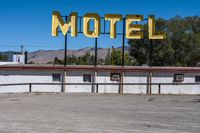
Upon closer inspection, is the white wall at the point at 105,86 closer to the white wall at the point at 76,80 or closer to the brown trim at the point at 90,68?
the brown trim at the point at 90,68

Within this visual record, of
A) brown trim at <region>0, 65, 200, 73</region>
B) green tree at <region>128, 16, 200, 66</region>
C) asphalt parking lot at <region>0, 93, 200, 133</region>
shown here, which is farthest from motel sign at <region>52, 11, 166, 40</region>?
green tree at <region>128, 16, 200, 66</region>

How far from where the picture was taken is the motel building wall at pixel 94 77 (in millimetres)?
42562

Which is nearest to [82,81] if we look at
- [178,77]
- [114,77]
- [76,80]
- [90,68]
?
[76,80]

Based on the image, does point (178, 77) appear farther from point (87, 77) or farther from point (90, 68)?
point (87, 77)

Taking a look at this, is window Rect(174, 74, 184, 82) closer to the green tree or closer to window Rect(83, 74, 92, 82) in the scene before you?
window Rect(83, 74, 92, 82)

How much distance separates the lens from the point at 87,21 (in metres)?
45.3

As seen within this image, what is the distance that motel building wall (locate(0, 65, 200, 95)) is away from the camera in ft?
140

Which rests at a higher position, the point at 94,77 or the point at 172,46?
the point at 172,46

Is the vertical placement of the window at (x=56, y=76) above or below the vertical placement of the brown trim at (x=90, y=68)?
below

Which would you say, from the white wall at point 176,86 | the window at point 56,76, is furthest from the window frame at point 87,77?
the white wall at point 176,86

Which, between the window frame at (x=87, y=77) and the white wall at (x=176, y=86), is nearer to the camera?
the window frame at (x=87, y=77)

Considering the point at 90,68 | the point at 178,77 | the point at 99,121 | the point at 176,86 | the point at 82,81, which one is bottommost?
the point at 176,86

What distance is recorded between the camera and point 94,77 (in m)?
44.1

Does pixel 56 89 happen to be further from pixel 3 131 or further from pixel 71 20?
pixel 3 131
